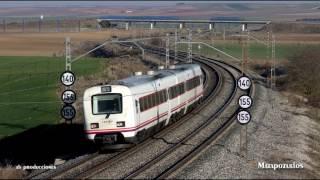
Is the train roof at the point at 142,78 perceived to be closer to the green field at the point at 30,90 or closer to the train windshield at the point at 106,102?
the train windshield at the point at 106,102

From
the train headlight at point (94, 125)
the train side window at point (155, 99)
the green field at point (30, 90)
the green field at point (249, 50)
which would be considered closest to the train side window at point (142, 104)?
the train side window at point (155, 99)

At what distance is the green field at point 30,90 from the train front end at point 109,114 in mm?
15101

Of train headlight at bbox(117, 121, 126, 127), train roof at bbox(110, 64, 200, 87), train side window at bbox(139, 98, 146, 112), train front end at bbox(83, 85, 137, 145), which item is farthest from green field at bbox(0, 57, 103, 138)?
train headlight at bbox(117, 121, 126, 127)

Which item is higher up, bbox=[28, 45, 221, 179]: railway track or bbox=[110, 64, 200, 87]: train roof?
bbox=[110, 64, 200, 87]: train roof

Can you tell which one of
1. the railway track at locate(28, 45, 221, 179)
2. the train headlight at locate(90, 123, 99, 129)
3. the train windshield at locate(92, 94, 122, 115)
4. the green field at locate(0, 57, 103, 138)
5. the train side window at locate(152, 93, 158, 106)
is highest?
the train windshield at locate(92, 94, 122, 115)

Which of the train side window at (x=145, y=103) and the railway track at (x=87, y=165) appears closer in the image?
the railway track at (x=87, y=165)

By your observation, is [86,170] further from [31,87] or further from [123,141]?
[31,87]

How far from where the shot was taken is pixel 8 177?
2327cm

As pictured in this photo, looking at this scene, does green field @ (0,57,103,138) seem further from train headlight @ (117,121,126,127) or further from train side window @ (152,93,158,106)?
train headlight @ (117,121,126,127)

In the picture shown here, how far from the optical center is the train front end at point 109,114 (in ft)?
87.7

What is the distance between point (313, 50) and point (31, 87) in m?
26.4

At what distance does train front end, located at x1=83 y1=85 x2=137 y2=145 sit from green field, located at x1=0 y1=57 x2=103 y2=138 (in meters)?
15.1

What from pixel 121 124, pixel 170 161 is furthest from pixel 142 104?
pixel 170 161

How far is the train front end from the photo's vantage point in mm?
26734
